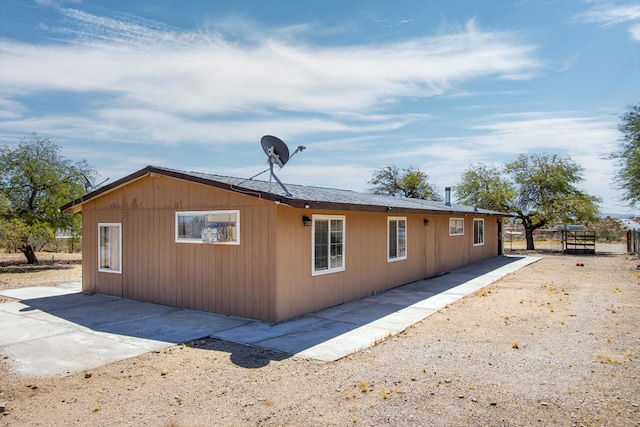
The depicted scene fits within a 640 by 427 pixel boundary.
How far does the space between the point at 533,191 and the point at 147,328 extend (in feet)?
85.0

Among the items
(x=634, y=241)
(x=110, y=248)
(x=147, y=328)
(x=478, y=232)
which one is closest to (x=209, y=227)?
(x=147, y=328)

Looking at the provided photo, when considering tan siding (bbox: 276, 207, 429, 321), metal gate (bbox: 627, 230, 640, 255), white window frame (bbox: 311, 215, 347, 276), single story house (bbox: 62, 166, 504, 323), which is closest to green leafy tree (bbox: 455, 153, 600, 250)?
metal gate (bbox: 627, 230, 640, 255)

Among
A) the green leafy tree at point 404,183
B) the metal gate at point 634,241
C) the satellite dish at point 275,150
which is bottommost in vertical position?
the metal gate at point 634,241

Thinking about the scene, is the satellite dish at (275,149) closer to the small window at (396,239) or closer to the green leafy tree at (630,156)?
the small window at (396,239)

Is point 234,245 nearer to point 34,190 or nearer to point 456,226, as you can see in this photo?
point 456,226

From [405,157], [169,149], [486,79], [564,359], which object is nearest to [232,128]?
[169,149]

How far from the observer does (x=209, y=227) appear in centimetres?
794

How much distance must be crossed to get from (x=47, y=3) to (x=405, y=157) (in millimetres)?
26038

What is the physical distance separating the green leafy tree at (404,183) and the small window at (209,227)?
25.4 meters

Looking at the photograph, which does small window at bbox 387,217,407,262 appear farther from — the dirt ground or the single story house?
the dirt ground

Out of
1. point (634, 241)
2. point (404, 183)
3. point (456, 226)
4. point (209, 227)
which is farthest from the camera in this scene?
point (404, 183)

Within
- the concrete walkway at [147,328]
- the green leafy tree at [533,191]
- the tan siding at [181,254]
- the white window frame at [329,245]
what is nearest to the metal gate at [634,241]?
the green leafy tree at [533,191]

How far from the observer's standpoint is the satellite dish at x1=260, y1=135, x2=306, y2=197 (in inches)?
329

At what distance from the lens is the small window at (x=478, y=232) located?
17.8 m
